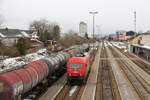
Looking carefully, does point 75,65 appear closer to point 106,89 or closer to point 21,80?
point 106,89

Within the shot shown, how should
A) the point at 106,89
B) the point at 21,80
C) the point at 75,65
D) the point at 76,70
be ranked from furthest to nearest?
the point at 75,65 → the point at 76,70 → the point at 106,89 → the point at 21,80

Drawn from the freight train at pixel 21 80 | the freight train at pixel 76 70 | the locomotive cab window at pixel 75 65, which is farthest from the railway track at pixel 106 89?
the freight train at pixel 21 80

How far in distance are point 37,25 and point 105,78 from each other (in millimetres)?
52879

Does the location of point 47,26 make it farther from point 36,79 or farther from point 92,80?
point 36,79

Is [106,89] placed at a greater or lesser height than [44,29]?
lesser

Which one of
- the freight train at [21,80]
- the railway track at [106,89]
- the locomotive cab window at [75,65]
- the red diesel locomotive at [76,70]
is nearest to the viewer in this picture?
the freight train at [21,80]

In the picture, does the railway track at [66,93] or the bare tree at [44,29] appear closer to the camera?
the railway track at [66,93]

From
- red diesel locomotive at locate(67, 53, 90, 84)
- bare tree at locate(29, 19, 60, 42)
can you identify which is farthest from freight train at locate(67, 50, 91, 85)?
bare tree at locate(29, 19, 60, 42)

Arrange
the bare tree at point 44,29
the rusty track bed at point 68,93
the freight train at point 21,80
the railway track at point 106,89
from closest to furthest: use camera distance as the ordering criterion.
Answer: the freight train at point 21,80 → the rusty track bed at point 68,93 → the railway track at point 106,89 → the bare tree at point 44,29

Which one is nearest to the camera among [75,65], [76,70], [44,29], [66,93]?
[66,93]

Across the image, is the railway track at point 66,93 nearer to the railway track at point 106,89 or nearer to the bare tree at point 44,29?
the railway track at point 106,89

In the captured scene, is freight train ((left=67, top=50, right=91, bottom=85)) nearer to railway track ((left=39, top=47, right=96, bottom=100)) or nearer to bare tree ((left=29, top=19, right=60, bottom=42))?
railway track ((left=39, top=47, right=96, bottom=100))

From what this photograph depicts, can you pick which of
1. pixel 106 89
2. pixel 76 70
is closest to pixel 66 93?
pixel 76 70

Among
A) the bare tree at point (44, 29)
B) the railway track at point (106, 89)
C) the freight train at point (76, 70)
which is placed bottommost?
the railway track at point (106, 89)
